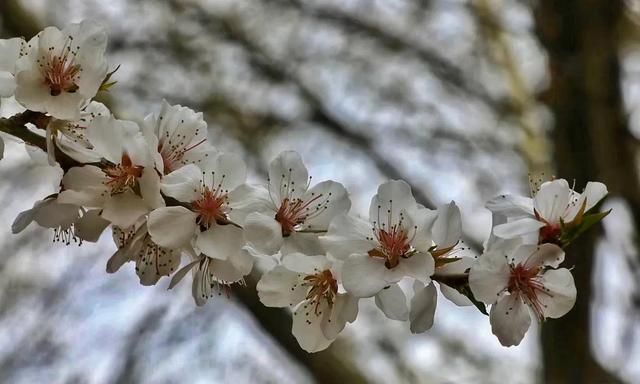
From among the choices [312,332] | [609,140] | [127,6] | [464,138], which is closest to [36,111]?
[312,332]

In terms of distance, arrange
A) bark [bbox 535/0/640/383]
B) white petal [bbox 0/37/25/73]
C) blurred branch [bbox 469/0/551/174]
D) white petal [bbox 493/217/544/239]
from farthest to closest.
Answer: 1. blurred branch [bbox 469/0/551/174]
2. bark [bbox 535/0/640/383]
3. white petal [bbox 0/37/25/73]
4. white petal [bbox 493/217/544/239]

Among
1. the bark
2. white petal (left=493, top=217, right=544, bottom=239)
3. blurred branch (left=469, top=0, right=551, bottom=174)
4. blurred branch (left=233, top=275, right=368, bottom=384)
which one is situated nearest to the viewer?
white petal (left=493, top=217, right=544, bottom=239)

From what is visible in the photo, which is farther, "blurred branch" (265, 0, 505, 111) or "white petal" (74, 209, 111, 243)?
"blurred branch" (265, 0, 505, 111)

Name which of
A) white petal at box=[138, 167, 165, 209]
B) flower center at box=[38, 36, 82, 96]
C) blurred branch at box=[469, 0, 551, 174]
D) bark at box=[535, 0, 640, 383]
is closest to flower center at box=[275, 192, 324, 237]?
white petal at box=[138, 167, 165, 209]

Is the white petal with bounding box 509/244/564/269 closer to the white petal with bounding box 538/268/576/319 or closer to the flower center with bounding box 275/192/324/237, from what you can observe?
the white petal with bounding box 538/268/576/319

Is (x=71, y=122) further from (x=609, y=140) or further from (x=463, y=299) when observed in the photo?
(x=609, y=140)
